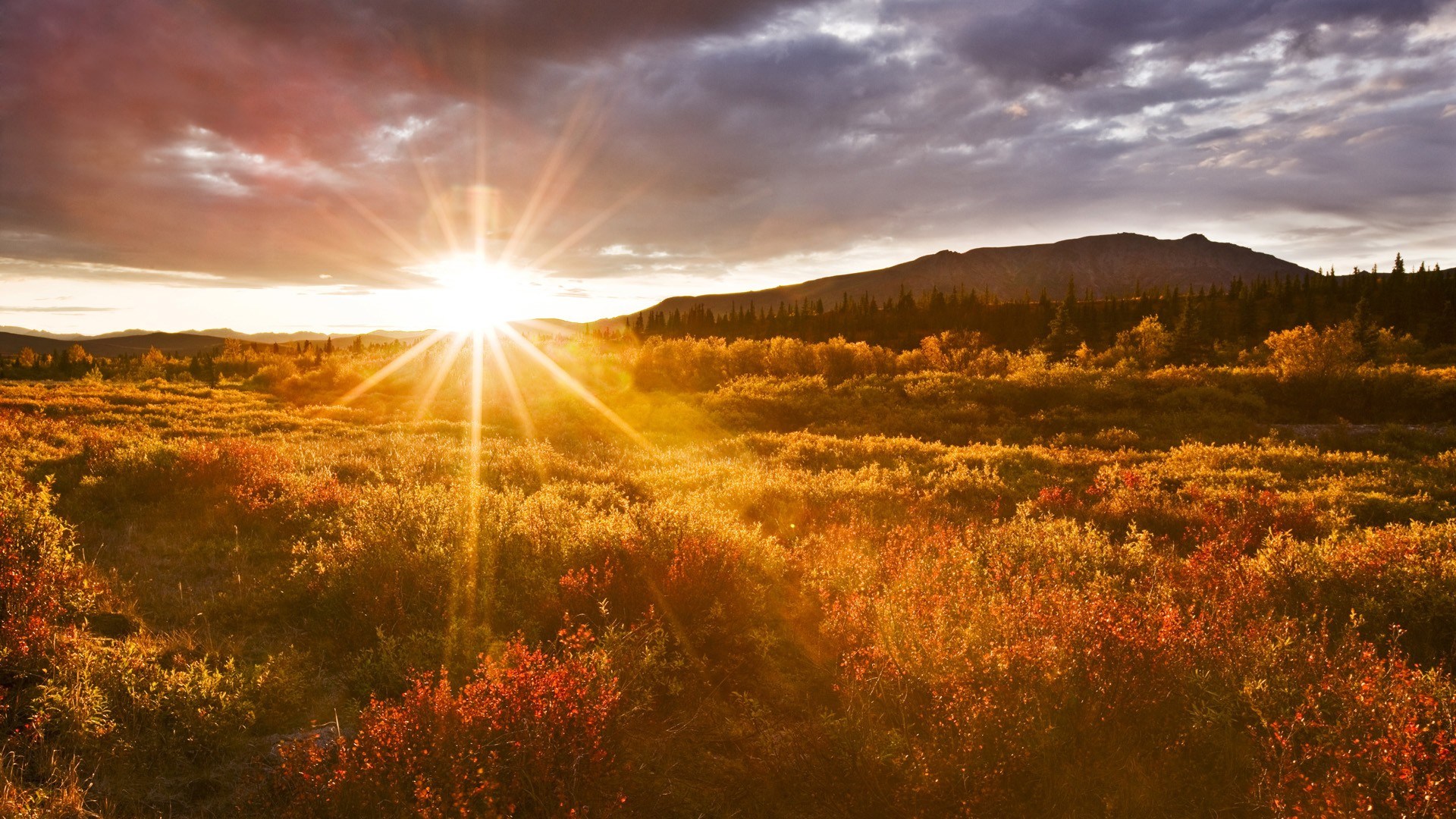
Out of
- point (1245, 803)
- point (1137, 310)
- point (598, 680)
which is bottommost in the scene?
point (1245, 803)

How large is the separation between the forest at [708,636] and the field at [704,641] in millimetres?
32

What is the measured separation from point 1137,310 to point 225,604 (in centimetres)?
10523

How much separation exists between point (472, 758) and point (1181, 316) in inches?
3146

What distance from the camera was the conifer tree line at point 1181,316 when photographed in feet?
229

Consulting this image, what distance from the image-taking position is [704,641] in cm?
586

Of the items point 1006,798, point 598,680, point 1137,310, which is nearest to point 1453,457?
point 1006,798

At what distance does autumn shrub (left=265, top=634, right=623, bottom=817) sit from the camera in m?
3.61

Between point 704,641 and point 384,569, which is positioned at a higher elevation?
point 384,569

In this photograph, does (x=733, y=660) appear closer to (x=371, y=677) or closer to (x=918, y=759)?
(x=918, y=759)

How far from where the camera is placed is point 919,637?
201 inches

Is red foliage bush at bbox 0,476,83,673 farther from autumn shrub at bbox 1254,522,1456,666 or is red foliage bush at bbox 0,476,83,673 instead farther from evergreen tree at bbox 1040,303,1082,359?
evergreen tree at bbox 1040,303,1082,359

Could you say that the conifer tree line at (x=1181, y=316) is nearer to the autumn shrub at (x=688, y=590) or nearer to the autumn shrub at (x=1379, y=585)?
the autumn shrub at (x=1379, y=585)

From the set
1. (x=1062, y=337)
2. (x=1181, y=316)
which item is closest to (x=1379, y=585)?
(x=1181, y=316)

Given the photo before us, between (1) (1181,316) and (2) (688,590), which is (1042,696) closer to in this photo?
(2) (688,590)
